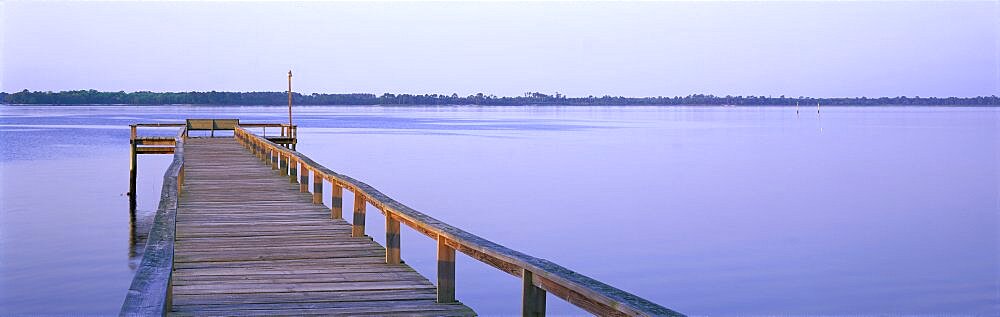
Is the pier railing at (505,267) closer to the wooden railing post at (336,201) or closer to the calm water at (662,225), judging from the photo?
the wooden railing post at (336,201)

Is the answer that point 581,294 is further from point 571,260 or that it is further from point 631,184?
point 631,184

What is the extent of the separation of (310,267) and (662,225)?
14913mm

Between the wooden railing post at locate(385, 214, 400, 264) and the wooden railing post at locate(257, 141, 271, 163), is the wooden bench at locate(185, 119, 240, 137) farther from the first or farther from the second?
the wooden railing post at locate(385, 214, 400, 264)

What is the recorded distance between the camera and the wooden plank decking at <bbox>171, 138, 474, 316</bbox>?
6984 millimetres

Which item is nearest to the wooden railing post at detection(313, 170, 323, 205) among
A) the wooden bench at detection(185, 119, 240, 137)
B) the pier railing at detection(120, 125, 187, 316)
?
the pier railing at detection(120, 125, 187, 316)

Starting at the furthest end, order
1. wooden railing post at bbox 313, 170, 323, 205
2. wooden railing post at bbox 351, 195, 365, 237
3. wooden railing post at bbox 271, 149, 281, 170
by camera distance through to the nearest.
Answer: wooden railing post at bbox 271, 149, 281, 170 → wooden railing post at bbox 313, 170, 323, 205 → wooden railing post at bbox 351, 195, 365, 237

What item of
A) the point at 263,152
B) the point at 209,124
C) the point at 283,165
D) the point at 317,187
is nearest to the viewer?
the point at 317,187

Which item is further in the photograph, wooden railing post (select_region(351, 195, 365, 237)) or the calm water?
the calm water

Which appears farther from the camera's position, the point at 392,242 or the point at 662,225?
the point at 662,225

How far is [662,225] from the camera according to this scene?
74.0ft

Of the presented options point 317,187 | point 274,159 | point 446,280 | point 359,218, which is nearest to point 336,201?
point 359,218

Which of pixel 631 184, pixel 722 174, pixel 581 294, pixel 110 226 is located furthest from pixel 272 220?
pixel 722 174

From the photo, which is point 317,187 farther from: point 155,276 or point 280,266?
point 155,276

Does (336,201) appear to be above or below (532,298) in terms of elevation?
below
